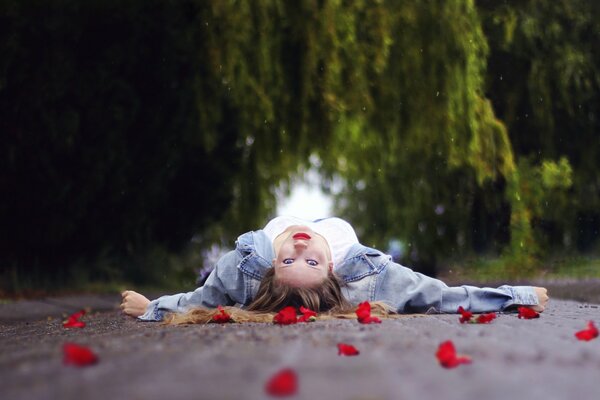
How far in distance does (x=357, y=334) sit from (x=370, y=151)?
6.46 meters

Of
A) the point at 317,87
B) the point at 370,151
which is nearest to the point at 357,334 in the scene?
the point at 317,87

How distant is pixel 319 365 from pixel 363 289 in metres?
2.29

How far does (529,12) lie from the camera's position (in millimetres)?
10695

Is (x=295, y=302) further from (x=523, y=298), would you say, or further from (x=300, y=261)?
(x=523, y=298)

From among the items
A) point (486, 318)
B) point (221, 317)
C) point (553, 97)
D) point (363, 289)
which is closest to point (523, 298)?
point (363, 289)

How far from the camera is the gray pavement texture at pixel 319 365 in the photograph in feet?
5.17

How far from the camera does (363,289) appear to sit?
4.21 metres

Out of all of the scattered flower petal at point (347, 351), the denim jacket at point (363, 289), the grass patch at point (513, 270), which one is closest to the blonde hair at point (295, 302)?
the denim jacket at point (363, 289)

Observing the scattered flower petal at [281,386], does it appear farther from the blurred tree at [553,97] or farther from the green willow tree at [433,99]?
the blurred tree at [553,97]

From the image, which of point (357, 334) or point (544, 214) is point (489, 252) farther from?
point (357, 334)

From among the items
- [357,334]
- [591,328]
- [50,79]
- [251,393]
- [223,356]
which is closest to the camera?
[251,393]

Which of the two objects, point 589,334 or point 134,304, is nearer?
point 589,334

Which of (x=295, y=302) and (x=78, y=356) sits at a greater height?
(x=78, y=356)

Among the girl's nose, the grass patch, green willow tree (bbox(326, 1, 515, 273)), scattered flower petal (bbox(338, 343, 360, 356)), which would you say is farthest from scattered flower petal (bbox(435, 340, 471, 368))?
the grass patch
